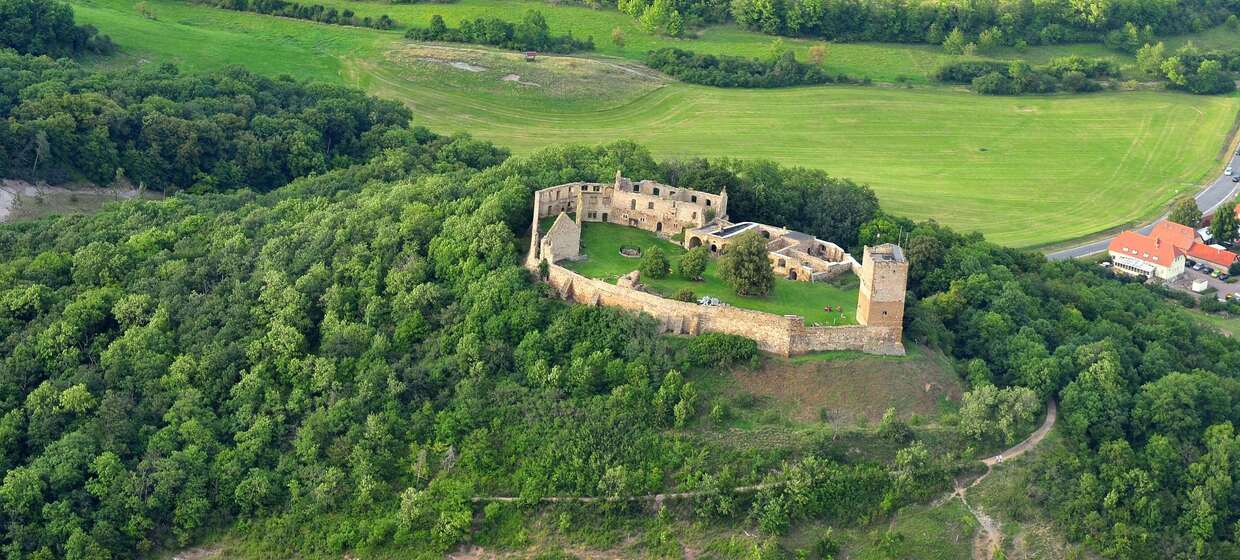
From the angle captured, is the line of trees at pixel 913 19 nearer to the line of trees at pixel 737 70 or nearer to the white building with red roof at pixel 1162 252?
the line of trees at pixel 737 70

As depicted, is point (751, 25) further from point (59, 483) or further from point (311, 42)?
point (59, 483)

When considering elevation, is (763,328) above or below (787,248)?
below

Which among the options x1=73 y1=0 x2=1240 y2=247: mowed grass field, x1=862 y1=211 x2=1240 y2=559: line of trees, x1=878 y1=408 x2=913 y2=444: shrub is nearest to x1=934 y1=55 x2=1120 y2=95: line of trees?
x1=73 y1=0 x2=1240 y2=247: mowed grass field

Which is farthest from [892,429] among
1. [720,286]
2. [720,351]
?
[720,286]

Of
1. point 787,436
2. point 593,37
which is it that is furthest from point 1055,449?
point 593,37

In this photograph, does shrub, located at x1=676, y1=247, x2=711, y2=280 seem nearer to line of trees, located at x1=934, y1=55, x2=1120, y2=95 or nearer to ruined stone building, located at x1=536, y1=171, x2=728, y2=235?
ruined stone building, located at x1=536, y1=171, x2=728, y2=235

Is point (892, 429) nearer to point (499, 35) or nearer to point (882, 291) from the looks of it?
point (882, 291)

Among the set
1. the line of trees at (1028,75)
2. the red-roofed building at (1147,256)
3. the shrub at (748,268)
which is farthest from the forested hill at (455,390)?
the line of trees at (1028,75)
